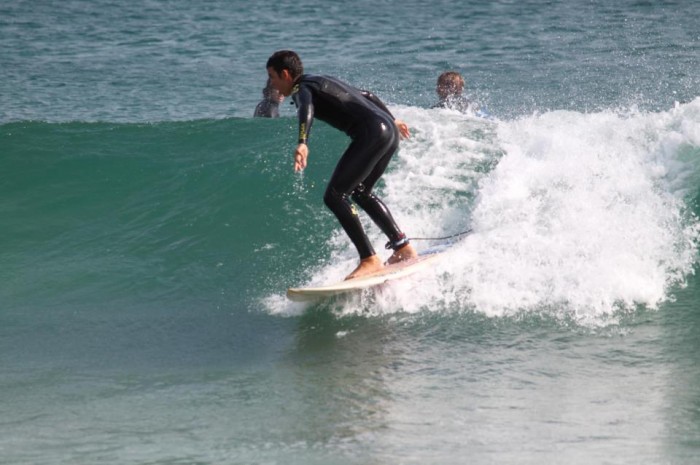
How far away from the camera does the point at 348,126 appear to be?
7.64 metres

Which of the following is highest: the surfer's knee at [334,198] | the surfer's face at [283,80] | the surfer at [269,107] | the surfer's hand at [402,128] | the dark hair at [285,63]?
the dark hair at [285,63]

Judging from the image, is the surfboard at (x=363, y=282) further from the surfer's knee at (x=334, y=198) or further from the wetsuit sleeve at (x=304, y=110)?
the wetsuit sleeve at (x=304, y=110)

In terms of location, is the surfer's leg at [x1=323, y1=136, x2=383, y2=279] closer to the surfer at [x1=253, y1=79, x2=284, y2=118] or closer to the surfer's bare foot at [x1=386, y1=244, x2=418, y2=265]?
the surfer's bare foot at [x1=386, y1=244, x2=418, y2=265]

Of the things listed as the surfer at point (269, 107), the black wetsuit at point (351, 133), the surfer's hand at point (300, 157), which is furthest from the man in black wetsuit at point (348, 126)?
the surfer at point (269, 107)

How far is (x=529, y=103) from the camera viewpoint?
14336mm

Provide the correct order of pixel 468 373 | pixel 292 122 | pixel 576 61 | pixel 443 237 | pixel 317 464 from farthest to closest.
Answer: pixel 576 61 → pixel 292 122 → pixel 443 237 → pixel 468 373 → pixel 317 464

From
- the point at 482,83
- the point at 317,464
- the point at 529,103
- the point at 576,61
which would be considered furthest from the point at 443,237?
the point at 576,61

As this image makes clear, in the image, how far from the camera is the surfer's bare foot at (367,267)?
761cm

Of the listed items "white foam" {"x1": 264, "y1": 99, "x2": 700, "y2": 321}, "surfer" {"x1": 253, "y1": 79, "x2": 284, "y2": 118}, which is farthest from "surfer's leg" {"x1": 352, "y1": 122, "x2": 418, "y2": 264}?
"surfer" {"x1": 253, "y1": 79, "x2": 284, "y2": 118}

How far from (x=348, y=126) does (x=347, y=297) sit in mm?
1220

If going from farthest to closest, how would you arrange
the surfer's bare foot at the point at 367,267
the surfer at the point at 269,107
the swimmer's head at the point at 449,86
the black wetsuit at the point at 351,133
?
the surfer at the point at 269,107
the swimmer's head at the point at 449,86
the surfer's bare foot at the point at 367,267
the black wetsuit at the point at 351,133

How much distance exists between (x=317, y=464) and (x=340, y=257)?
3645mm

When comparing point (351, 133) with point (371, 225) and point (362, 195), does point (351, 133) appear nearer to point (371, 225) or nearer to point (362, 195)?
point (362, 195)

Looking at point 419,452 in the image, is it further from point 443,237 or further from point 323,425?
point 443,237
